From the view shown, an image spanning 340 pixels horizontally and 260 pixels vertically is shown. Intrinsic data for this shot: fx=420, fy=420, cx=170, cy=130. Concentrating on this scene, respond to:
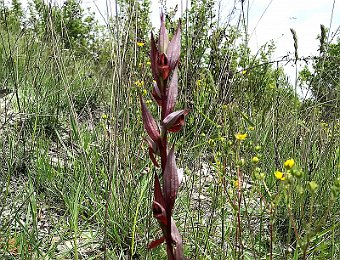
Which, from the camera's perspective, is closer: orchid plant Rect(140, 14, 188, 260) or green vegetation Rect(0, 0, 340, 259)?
orchid plant Rect(140, 14, 188, 260)

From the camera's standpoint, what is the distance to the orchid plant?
64 cm

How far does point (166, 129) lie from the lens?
2.12 ft

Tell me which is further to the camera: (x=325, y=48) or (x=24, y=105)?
(x=24, y=105)

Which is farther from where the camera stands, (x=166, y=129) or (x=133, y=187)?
(x=133, y=187)

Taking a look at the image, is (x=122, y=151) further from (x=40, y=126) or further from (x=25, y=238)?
(x=40, y=126)

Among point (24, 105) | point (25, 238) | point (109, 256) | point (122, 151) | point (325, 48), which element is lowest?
point (109, 256)

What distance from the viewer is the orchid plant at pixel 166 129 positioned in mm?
641

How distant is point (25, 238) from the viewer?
149 centimetres

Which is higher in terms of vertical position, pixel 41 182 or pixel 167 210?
pixel 167 210

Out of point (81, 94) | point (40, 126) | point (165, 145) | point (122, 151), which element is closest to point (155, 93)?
point (165, 145)

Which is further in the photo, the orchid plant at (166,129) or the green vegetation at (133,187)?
the green vegetation at (133,187)

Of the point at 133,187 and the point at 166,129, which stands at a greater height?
the point at 166,129

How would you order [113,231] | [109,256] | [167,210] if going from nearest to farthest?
1. [167,210]
2. [109,256]
3. [113,231]

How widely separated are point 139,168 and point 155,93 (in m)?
1.50
